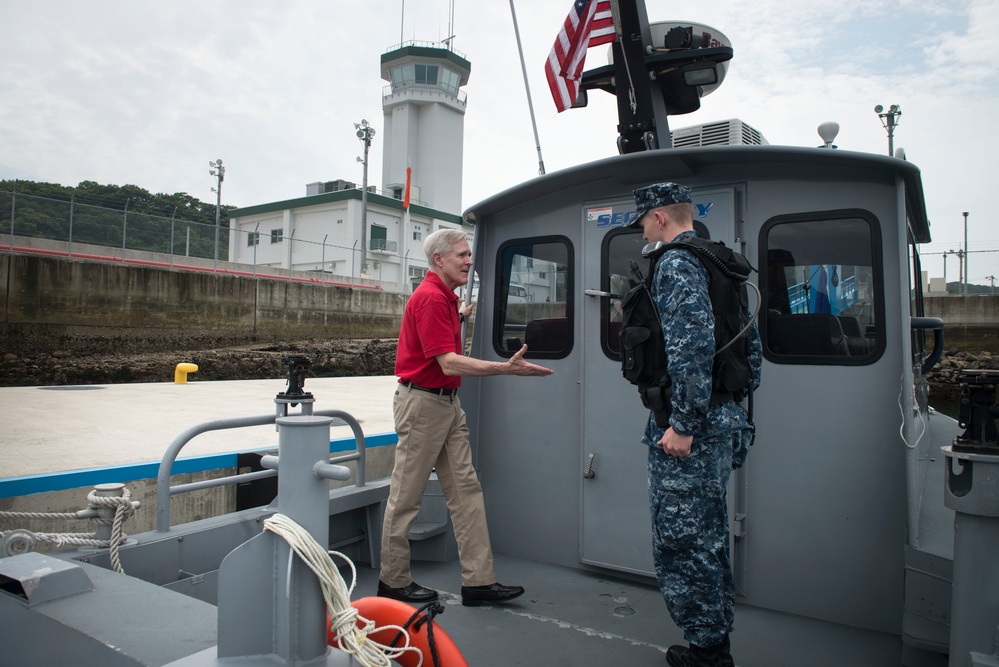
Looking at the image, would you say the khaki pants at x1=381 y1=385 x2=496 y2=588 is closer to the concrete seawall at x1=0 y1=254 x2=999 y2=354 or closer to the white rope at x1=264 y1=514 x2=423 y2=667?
the white rope at x1=264 y1=514 x2=423 y2=667

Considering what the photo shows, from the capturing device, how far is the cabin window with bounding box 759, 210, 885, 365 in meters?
3.19

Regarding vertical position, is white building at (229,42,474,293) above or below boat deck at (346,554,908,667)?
above

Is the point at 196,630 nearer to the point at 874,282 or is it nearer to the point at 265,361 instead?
the point at 874,282

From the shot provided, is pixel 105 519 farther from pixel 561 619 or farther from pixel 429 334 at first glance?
pixel 561 619

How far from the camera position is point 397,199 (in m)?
47.8

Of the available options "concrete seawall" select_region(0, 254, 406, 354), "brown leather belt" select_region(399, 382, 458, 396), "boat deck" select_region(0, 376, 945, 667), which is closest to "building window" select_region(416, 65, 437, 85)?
"concrete seawall" select_region(0, 254, 406, 354)

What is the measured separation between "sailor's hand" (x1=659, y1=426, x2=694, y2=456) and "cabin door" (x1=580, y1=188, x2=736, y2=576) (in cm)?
128

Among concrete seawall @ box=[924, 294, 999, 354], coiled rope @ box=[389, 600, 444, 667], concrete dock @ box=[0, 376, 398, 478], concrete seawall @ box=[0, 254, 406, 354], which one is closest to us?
coiled rope @ box=[389, 600, 444, 667]

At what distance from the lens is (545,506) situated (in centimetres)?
409

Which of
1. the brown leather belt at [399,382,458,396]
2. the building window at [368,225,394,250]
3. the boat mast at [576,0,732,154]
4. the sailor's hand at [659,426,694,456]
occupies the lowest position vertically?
the sailor's hand at [659,426,694,456]

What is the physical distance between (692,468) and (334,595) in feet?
4.91

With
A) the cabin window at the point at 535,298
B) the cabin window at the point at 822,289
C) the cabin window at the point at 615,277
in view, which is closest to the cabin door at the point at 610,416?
the cabin window at the point at 615,277

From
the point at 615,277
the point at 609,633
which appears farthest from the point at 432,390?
the point at 609,633

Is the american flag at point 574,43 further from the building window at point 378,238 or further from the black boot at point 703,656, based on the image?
the building window at point 378,238
